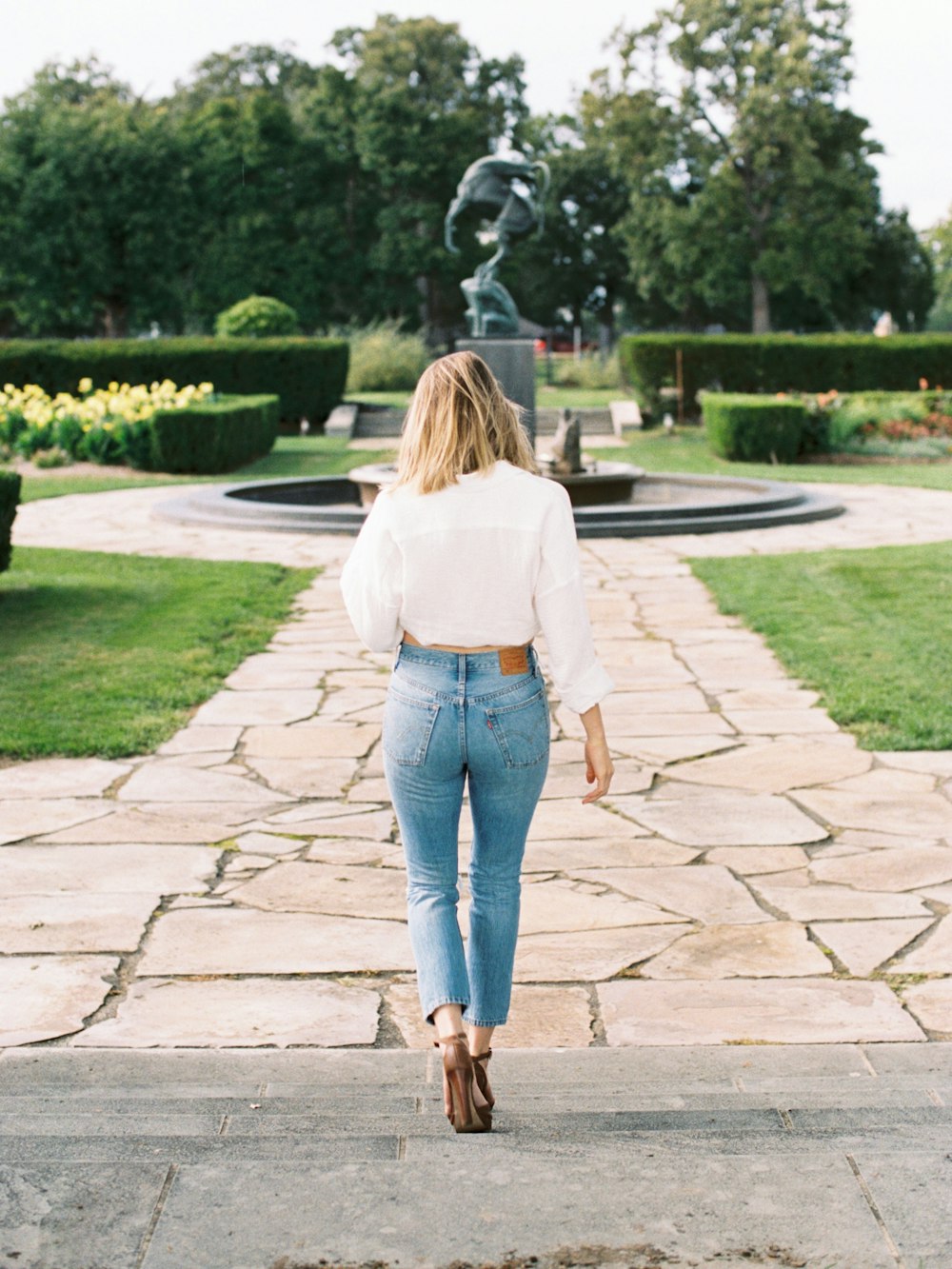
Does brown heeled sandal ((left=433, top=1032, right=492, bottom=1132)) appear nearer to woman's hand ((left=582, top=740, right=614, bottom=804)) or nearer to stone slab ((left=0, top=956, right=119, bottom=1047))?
woman's hand ((left=582, top=740, right=614, bottom=804))

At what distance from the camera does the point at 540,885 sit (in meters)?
4.61

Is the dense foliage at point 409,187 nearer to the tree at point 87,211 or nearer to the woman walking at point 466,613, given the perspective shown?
the tree at point 87,211

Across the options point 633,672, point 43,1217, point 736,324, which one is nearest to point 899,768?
point 633,672

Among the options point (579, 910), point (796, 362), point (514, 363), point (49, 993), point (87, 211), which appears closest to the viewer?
point (49, 993)

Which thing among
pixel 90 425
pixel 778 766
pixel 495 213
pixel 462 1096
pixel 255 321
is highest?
pixel 495 213

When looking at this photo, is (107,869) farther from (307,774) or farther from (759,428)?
(759,428)

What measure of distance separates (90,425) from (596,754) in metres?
18.8

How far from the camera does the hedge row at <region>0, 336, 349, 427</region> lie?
25953 millimetres

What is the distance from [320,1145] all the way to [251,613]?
7.03m

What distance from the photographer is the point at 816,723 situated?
670 centimetres

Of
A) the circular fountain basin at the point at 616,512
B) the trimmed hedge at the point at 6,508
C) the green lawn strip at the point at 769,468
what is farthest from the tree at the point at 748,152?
the trimmed hedge at the point at 6,508

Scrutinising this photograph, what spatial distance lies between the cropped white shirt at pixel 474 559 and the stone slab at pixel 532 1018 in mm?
1049

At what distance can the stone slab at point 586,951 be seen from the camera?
12.9 feet

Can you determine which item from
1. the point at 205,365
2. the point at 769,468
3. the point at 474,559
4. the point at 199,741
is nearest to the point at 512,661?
the point at 474,559
